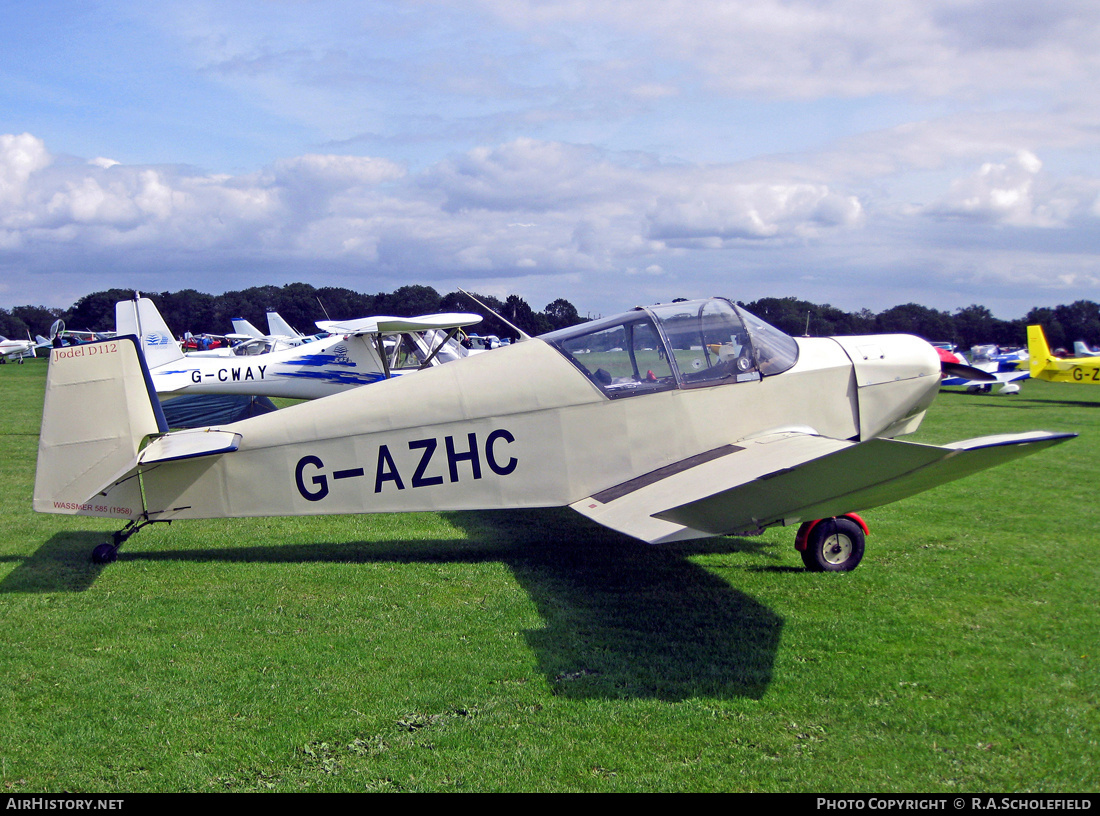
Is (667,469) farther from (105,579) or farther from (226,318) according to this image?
(226,318)

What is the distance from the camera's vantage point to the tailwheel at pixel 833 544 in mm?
5836

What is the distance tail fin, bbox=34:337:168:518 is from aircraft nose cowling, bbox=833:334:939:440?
17.1 feet

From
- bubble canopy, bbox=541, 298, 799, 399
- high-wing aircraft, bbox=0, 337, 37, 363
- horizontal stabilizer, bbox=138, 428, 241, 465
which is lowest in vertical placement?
horizontal stabilizer, bbox=138, 428, 241, 465

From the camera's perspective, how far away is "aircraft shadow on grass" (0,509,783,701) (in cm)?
409

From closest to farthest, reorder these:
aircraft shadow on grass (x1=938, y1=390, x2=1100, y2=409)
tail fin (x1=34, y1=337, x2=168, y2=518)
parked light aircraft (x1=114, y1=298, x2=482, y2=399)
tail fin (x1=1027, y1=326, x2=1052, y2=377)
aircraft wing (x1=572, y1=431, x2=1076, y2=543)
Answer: aircraft wing (x1=572, y1=431, x2=1076, y2=543) → tail fin (x1=34, y1=337, x2=168, y2=518) → parked light aircraft (x1=114, y1=298, x2=482, y2=399) → aircraft shadow on grass (x1=938, y1=390, x2=1100, y2=409) → tail fin (x1=1027, y1=326, x2=1052, y2=377)

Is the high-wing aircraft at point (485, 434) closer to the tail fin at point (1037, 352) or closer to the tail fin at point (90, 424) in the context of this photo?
the tail fin at point (90, 424)

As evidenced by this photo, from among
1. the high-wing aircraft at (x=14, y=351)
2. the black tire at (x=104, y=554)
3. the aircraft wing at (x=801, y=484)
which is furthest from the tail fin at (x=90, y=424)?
the high-wing aircraft at (x=14, y=351)

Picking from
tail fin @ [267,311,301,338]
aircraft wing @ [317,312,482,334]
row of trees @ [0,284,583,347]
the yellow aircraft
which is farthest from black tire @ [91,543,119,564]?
row of trees @ [0,284,583,347]

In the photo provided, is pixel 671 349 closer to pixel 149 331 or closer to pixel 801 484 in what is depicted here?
pixel 801 484

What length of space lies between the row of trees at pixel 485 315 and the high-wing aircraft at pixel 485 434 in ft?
50.3

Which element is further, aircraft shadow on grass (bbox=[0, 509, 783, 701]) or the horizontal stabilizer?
the horizontal stabilizer

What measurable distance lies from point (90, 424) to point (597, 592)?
3.75 meters

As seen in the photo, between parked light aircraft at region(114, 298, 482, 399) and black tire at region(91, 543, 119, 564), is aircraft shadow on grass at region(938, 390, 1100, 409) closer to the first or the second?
parked light aircraft at region(114, 298, 482, 399)

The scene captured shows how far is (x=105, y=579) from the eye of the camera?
5684mm
